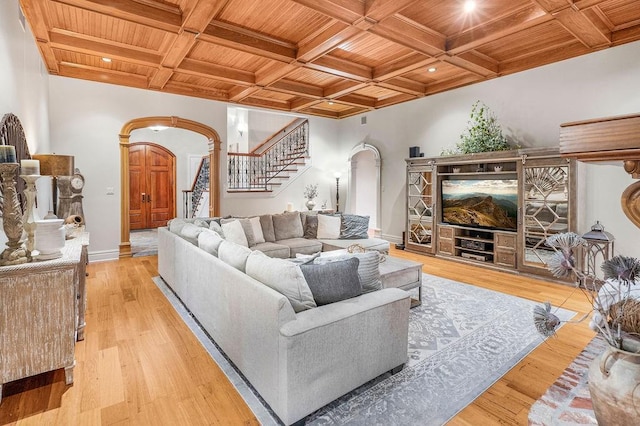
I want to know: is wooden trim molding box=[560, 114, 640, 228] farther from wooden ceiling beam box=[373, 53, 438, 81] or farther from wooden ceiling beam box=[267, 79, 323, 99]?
wooden ceiling beam box=[267, 79, 323, 99]

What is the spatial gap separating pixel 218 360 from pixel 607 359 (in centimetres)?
242

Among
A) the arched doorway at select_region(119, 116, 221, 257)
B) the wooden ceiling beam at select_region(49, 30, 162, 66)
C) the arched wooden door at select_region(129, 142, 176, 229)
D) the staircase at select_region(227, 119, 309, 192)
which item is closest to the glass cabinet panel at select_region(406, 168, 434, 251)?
the staircase at select_region(227, 119, 309, 192)

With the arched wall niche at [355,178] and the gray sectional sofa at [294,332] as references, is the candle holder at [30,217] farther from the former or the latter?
the arched wall niche at [355,178]

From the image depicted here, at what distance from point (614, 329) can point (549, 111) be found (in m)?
5.19

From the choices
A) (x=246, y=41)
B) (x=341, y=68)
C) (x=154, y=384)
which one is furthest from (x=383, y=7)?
(x=154, y=384)

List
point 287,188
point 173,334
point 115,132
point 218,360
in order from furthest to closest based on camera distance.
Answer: point 287,188 → point 115,132 → point 173,334 → point 218,360

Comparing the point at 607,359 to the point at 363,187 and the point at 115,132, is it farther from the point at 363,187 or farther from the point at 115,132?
the point at 363,187

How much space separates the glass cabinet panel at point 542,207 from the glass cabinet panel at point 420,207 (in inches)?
64.8

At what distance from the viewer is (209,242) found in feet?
10.5

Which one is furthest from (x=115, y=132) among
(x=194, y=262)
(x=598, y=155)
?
(x=598, y=155)

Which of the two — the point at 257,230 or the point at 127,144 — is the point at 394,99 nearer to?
the point at 257,230

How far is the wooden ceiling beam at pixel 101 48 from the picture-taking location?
4.38 metres

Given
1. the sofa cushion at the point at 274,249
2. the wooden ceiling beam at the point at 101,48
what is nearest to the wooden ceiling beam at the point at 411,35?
the sofa cushion at the point at 274,249

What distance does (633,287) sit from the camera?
100 centimetres
